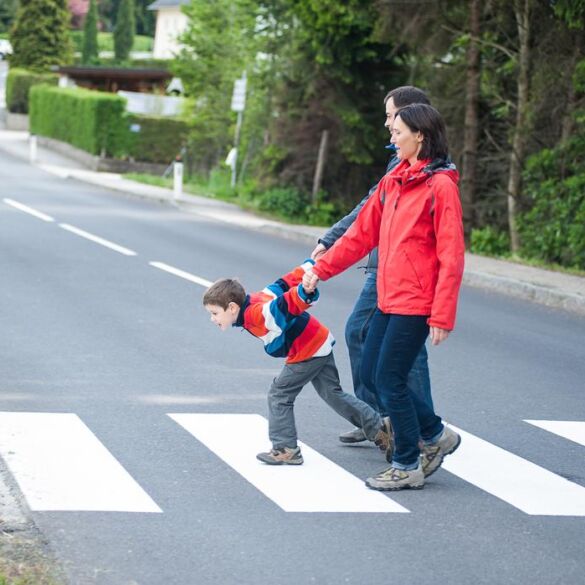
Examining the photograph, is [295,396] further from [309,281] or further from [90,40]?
[90,40]

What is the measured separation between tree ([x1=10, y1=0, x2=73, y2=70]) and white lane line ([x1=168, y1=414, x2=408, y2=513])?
243 ft

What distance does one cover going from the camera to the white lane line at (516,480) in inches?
265

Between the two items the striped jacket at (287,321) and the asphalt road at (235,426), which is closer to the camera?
the asphalt road at (235,426)

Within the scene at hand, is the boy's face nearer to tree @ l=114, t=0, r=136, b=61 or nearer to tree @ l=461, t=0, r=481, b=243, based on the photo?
tree @ l=461, t=0, r=481, b=243

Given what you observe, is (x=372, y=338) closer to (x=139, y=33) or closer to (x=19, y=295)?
(x=19, y=295)

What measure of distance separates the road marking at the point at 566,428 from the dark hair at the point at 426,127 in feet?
7.96

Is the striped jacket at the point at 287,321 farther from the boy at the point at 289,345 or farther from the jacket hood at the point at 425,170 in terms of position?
the jacket hood at the point at 425,170

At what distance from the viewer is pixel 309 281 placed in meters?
6.68

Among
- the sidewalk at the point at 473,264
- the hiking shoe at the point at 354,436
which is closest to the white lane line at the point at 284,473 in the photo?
the hiking shoe at the point at 354,436

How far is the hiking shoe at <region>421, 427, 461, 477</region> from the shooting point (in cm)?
706

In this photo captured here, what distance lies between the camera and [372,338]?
6906 mm

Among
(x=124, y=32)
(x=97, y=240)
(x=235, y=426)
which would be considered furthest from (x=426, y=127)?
(x=124, y=32)

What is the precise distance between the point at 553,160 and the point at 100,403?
14106 millimetres

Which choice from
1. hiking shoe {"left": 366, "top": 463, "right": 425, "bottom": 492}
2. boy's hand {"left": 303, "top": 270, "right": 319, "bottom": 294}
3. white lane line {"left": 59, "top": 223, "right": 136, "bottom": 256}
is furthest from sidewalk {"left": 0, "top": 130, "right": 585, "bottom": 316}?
boy's hand {"left": 303, "top": 270, "right": 319, "bottom": 294}
